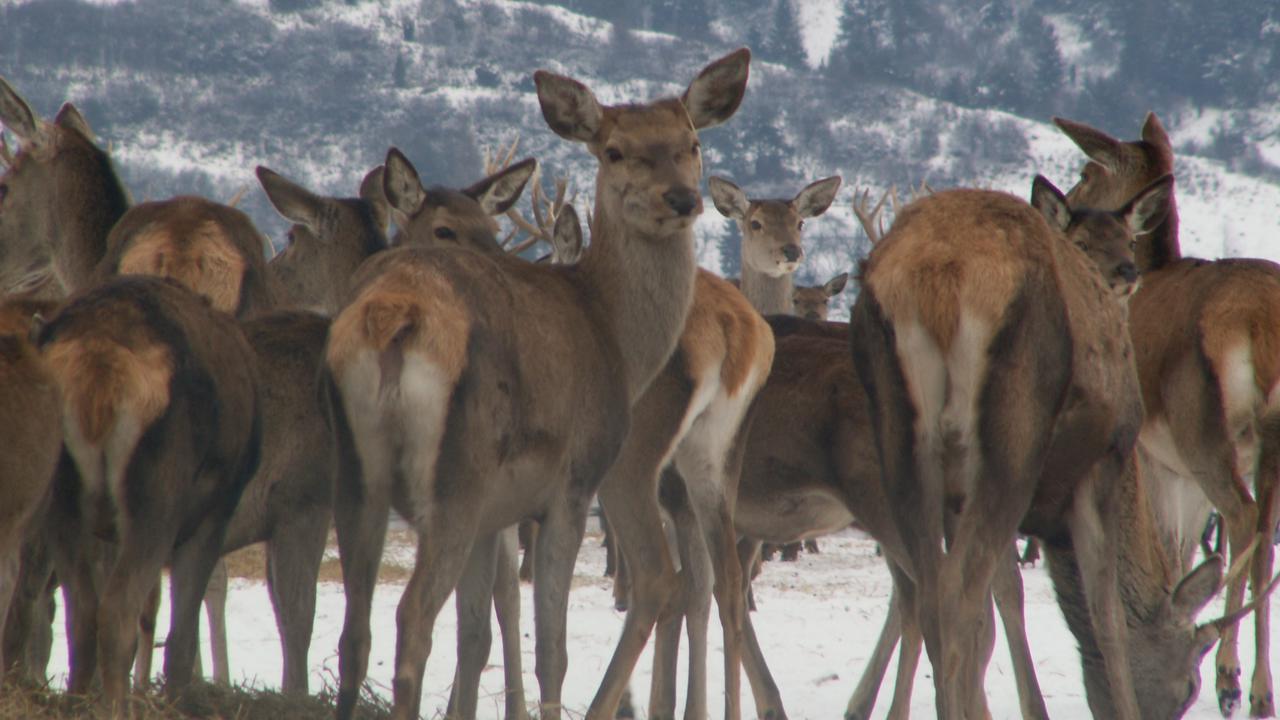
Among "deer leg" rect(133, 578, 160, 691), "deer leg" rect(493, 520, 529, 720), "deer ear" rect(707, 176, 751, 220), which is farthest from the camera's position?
"deer ear" rect(707, 176, 751, 220)

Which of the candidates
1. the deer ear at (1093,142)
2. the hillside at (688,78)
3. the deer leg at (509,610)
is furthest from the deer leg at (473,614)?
the hillside at (688,78)

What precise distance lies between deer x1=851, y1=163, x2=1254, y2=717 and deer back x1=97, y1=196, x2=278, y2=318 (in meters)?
3.16

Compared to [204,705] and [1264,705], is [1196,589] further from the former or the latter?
[204,705]

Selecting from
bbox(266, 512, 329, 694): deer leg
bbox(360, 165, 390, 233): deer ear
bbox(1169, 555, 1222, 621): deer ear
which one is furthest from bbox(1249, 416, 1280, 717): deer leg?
bbox(360, 165, 390, 233): deer ear

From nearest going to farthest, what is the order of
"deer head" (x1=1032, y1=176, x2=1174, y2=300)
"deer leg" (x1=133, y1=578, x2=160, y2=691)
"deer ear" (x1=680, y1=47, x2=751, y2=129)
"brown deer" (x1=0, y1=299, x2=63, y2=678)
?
"brown deer" (x1=0, y1=299, x2=63, y2=678)
"deer leg" (x1=133, y1=578, x2=160, y2=691)
"deer ear" (x1=680, y1=47, x2=751, y2=129)
"deer head" (x1=1032, y1=176, x2=1174, y2=300)

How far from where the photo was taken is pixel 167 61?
112 m

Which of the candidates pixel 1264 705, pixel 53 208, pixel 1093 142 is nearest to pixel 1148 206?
pixel 1093 142

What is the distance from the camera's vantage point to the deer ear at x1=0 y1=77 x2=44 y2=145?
23.9ft

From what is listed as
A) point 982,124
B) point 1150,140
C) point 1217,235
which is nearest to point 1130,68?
point 982,124

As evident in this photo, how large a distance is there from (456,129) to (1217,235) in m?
54.0

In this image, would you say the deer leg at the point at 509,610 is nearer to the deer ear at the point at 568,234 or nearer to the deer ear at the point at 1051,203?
the deer ear at the point at 1051,203

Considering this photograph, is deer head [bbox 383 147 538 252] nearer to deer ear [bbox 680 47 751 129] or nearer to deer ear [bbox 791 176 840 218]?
deer ear [bbox 680 47 751 129]

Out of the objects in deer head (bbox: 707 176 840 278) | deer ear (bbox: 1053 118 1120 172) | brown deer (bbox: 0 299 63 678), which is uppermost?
deer head (bbox: 707 176 840 278)

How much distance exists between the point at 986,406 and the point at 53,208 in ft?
16.9
